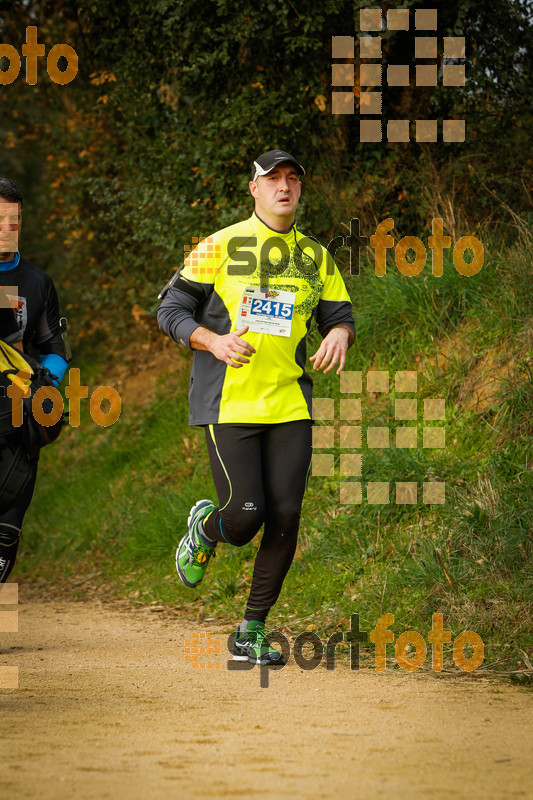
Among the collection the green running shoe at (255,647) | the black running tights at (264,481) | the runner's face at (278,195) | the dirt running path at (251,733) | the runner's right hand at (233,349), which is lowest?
the dirt running path at (251,733)

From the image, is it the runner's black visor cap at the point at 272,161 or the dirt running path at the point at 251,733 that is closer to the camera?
the dirt running path at the point at 251,733

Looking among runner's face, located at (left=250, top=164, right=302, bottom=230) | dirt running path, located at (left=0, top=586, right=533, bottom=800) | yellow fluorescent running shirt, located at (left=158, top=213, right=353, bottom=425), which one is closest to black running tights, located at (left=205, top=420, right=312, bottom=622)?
yellow fluorescent running shirt, located at (left=158, top=213, right=353, bottom=425)

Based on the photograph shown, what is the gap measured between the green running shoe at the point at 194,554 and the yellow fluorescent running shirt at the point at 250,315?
2.20ft

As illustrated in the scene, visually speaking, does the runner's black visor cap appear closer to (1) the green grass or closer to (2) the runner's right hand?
(2) the runner's right hand

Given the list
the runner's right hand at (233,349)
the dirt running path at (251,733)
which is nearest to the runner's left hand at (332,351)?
the runner's right hand at (233,349)

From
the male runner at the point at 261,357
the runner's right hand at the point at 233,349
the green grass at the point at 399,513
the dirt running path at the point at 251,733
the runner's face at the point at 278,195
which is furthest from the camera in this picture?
the green grass at the point at 399,513

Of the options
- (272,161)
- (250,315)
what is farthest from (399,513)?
(272,161)

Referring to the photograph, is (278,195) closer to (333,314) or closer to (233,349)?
(333,314)

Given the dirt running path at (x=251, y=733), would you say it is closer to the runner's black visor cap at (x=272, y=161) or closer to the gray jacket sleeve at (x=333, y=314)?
the gray jacket sleeve at (x=333, y=314)

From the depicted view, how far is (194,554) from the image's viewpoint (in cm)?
568

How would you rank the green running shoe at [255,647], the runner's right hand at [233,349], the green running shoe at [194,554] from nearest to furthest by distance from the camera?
the runner's right hand at [233,349] < the green running shoe at [255,647] < the green running shoe at [194,554]

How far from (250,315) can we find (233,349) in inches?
15.8

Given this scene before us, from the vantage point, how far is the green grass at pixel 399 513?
609 cm

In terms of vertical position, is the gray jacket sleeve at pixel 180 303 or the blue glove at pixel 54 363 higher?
the gray jacket sleeve at pixel 180 303
